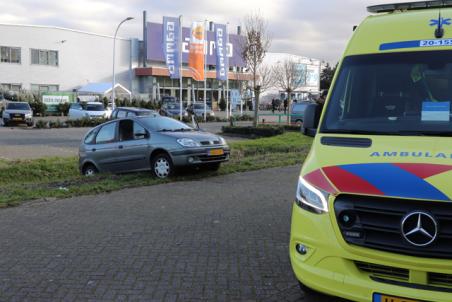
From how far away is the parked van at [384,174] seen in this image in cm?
329

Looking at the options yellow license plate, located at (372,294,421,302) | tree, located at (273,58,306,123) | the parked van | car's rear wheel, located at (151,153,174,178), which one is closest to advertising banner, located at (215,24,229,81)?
tree, located at (273,58,306,123)

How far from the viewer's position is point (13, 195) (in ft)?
30.2

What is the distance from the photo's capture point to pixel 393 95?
177 inches

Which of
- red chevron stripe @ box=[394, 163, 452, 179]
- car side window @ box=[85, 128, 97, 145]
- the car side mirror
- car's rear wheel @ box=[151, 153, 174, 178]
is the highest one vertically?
the car side mirror

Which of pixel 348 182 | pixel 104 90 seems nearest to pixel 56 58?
pixel 104 90

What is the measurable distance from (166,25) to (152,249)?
28446 mm

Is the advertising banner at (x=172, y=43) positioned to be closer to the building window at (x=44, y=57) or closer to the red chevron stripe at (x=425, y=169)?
the red chevron stripe at (x=425, y=169)

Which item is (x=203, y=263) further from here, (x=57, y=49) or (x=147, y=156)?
(x=57, y=49)

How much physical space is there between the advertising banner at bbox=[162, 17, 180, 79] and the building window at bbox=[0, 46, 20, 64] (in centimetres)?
3162

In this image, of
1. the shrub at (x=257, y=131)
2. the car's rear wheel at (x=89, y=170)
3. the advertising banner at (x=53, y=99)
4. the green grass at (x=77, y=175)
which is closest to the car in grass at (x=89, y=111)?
the advertising banner at (x=53, y=99)

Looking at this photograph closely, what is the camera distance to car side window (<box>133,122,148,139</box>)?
Result: 1142 centimetres

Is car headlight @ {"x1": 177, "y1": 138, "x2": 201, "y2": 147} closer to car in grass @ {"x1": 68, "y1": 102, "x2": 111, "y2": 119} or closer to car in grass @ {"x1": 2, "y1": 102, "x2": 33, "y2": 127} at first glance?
car in grass @ {"x1": 68, "y1": 102, "x2": 111, "y2": 119}

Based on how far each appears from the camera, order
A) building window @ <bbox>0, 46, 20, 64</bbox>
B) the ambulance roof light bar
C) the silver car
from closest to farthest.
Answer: the ambulance roof light bar, the silver car, building window @ <bbox>0, 46, 20, 64</bbox>

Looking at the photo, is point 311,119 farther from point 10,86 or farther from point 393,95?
point 10,86
